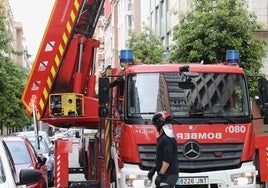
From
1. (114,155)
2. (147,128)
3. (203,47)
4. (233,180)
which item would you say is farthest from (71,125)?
(203,47)

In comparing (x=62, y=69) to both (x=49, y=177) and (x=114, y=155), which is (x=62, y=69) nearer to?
(x=114, y=155)

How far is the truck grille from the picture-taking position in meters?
9.82

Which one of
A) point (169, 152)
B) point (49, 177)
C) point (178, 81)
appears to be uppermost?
point (178, 81)

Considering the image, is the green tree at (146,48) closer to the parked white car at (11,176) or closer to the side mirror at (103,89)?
the side mirror at (103,89)

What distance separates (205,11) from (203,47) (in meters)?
1.79

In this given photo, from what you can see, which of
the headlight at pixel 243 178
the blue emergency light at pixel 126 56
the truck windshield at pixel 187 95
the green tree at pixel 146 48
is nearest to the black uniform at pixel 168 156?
the truck windshield at pixel 187 95

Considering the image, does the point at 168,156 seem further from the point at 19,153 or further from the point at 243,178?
the point at 19,153

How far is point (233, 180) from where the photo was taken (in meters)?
9.93

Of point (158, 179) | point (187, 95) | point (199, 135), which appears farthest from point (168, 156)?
point (187, 95)

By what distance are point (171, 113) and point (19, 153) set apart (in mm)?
4623

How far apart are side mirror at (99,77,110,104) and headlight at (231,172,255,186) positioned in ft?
7.83

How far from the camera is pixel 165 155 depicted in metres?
8.77

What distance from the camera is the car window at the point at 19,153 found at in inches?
514

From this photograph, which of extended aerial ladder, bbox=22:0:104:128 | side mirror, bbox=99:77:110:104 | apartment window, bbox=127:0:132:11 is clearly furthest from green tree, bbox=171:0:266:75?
apartment window, bbox=127:0:132:11
